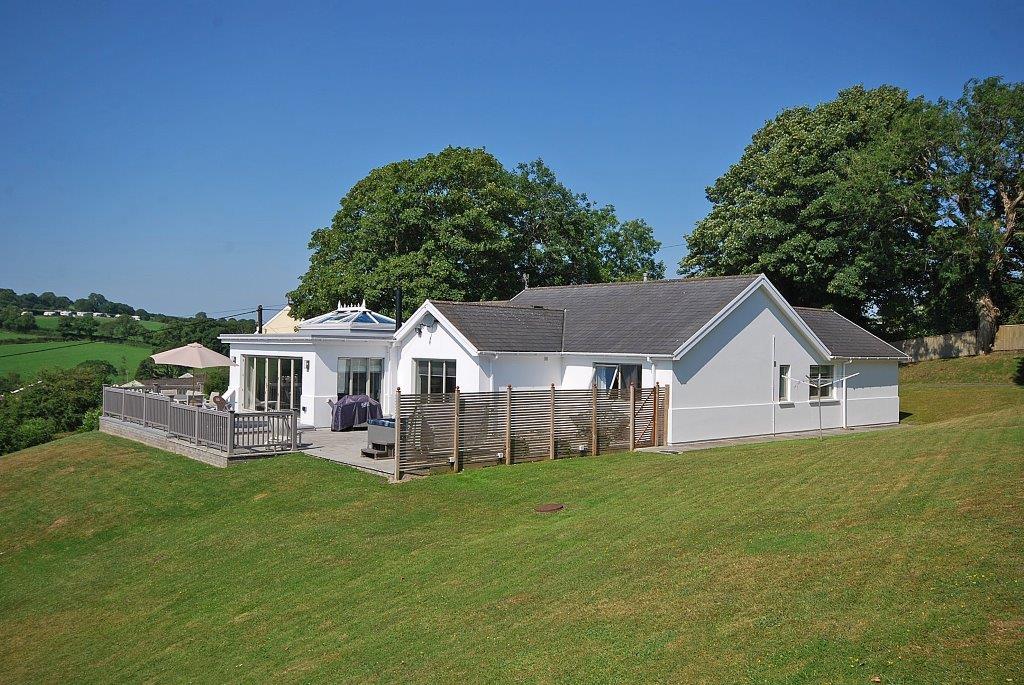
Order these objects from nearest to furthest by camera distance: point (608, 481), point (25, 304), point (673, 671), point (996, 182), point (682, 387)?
1. point (673, 671)
2. point (608, 481)
3. point (682, 387)
4. point (996, 182)
5. point (25, 304)

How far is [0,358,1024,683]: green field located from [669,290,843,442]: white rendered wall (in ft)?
9.88

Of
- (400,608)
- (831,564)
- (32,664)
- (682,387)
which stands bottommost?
(32,664)

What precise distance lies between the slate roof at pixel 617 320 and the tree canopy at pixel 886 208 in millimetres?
13286

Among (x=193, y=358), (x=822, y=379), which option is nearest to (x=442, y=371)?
(x=193, y=358)

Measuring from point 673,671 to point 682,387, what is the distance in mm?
16587

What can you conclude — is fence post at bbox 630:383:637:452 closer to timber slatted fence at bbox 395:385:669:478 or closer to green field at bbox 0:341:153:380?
timber slatted fence at bbox 395:385:669:478

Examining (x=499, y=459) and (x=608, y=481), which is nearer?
(x=608, y=481)

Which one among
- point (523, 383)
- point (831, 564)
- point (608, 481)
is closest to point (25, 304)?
point (523, 383)

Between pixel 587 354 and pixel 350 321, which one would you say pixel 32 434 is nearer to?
pixel 350 321

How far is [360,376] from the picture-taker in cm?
2830

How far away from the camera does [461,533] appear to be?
14359 mm

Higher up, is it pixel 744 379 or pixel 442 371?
pixel 442 371

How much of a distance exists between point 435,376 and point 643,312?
6.90 meters

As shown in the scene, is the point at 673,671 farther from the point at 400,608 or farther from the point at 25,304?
the point at 25,304
